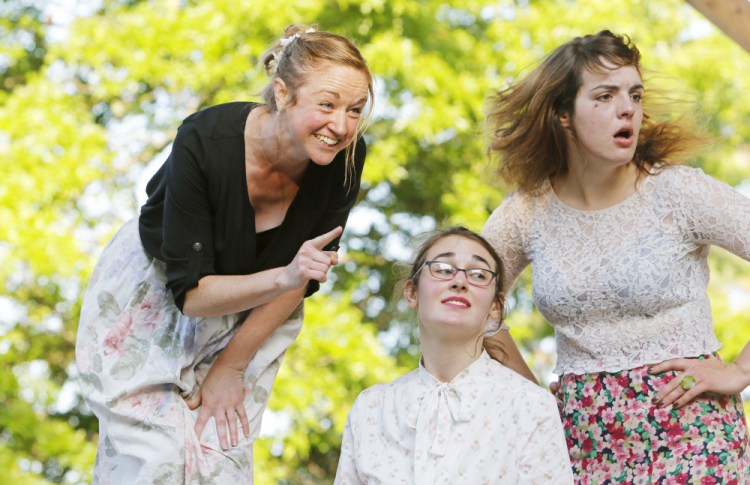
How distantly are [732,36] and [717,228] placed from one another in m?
0.99

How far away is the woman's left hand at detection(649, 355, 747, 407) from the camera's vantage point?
2.52 m

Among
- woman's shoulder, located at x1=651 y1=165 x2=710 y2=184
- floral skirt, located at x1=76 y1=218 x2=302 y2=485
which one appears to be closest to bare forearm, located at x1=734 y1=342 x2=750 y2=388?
woman's shoulder, located at x1=651 y1=165 x2=710 y2=184

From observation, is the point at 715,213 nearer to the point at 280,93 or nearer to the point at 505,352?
the point at 505,352

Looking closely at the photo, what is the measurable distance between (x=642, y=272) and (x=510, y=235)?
46 centimetres

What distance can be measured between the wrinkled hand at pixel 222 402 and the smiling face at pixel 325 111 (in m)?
0.61

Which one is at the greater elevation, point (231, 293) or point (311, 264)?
point (311, 264)

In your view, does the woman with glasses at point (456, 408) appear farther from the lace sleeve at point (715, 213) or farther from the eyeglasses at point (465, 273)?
the lace sleeve at point (715, 213)

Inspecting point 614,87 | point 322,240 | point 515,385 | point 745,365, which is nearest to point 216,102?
point 614,87

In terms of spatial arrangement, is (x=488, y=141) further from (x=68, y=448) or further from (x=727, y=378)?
(x=68, y=448)

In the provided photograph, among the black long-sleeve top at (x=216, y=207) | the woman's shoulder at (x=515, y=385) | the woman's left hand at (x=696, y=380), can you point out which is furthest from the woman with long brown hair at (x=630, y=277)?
the black long-sleeve top at (x=216, y=207)

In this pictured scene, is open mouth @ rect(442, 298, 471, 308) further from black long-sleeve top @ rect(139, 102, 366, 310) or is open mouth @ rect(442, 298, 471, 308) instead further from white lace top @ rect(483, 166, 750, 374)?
black long-sleeve top @ rect(139, 102, 366, 310)

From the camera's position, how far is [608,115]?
2.68 meters

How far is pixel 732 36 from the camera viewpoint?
10.8 ft

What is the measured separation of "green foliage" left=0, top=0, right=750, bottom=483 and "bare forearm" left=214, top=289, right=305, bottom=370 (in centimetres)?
367
